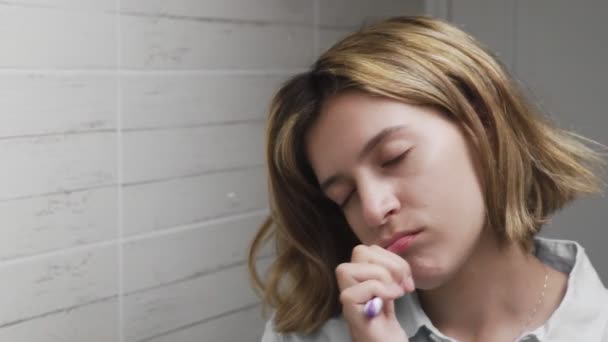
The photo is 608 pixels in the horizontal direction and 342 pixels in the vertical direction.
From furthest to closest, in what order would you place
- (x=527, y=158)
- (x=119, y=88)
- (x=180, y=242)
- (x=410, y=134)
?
(x=180, y=242), (x=119, y=88), (x=527, y=158), (x=410, y=134)

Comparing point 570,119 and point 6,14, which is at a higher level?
point 6,14

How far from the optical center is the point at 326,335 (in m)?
1.36

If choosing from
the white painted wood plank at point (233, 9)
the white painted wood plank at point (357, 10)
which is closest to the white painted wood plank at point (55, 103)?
the white painted wood plank at point (233, 9)

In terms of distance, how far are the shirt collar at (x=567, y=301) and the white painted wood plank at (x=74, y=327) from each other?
434 millimetres

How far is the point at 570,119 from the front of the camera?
6.51 feet

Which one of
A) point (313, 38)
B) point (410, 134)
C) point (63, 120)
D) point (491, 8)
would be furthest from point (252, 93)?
point (491, 8)

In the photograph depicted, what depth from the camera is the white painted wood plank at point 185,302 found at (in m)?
1.45

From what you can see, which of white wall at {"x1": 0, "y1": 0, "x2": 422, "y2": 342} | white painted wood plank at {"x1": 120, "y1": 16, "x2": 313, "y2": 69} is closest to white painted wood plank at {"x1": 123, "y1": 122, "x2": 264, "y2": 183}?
white wall at {"x1": 0, "y1": 0, "x2": 422, "y2": 342}

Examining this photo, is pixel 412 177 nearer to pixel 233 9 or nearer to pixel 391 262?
pixel 391 262

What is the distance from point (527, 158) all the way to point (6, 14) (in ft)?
2.35

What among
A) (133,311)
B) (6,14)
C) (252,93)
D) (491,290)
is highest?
(6,14)

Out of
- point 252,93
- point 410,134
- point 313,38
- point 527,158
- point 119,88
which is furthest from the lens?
point 313,38

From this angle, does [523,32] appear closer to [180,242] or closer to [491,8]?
[491,8]

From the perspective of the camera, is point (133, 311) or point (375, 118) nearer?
point (375, 118)
